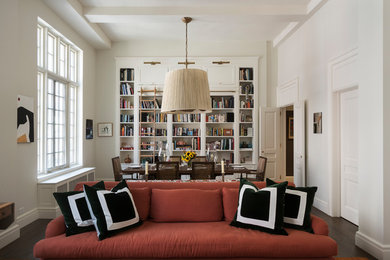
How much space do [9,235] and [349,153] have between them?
4.87 m

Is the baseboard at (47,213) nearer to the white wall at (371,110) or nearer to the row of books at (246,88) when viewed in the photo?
the white wall at (371,110)

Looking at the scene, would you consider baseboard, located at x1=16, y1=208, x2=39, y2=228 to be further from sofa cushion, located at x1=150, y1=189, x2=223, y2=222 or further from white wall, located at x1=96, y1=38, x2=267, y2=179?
white wall, located at x1=96, y1=38, x2=267, y2=179

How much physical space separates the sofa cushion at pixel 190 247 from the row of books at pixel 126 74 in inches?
206

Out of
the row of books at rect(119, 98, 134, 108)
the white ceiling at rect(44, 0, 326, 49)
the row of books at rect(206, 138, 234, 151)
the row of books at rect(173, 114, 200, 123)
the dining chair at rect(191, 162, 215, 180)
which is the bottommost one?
the dining chair at rect(191, 162, 215, 180)

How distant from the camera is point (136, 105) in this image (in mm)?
6922

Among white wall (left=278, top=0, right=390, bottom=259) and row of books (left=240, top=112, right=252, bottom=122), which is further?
row of books (left=240, top=112, right=252, bottom=122)

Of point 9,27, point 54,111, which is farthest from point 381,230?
point 54,111

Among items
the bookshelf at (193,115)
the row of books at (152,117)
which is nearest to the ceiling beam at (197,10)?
the bookshelf at (193,115)

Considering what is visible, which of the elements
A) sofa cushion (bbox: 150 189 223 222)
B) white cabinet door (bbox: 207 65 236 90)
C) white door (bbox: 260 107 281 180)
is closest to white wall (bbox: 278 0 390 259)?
sofa cushion (bbox: 150 189 223 222)

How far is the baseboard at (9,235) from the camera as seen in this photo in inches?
125

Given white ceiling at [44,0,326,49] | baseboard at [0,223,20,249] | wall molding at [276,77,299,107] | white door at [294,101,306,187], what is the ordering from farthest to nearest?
wall molding at [276,77,299,107] → white door at [294,101,306,187] → white ceiling at [44,0,326,49] → baseboard at [0,223,20,249]

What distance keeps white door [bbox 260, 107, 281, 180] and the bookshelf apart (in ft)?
0.90

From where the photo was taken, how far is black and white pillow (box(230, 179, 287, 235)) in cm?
242

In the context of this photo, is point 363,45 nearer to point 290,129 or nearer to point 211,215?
point 211,215
